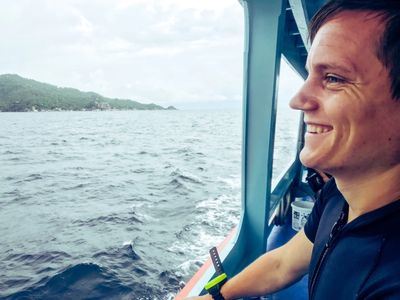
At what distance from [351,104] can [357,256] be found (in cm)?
40

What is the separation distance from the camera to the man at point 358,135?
0.74 meters

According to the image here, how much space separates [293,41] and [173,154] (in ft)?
54.3

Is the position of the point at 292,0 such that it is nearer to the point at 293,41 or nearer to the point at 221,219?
the point at 293,41

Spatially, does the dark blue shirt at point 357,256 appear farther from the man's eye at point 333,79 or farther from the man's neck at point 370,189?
the man's eye at point 333,79

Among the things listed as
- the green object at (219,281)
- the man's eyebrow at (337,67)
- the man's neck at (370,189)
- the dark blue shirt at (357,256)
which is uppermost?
the man's eyebrow at (337,67)

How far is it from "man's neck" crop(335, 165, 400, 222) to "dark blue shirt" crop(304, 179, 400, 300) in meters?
0.04

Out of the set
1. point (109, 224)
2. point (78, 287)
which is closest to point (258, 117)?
point (78, 287)

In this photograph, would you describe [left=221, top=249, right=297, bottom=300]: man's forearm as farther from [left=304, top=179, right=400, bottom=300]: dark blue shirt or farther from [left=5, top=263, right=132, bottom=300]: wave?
[left=5, top=263, right=132, bottom=300]: wave

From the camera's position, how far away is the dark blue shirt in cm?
69

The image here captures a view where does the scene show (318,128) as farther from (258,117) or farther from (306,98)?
(258,117)

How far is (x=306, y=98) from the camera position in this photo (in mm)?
873

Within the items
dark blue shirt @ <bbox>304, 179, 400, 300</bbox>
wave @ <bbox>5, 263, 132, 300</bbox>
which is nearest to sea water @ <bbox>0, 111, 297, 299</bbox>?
wave @ <bbox>5, 263, 132, 300</bbox>

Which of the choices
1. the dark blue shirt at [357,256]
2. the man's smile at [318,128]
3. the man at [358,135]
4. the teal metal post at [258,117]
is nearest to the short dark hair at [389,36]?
the man at [358,135]

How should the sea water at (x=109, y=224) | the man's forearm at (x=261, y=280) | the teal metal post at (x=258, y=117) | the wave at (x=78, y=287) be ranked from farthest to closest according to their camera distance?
1. the sea water at (x=109, y=224)
2. the wave at (x=78, y=287)
3. the teal metal post at (x=258, y=117)
4. the man's forearm at (x=261, y=280)
